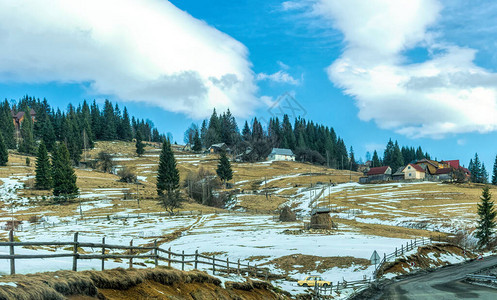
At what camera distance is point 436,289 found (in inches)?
1137

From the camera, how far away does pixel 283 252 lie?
42.5m

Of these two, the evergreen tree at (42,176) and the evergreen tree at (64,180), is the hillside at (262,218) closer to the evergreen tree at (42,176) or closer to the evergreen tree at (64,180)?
the evergreen tree at (42,176)

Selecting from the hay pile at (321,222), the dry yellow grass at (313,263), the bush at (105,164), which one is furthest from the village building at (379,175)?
the dry yellow grass at (313,263)

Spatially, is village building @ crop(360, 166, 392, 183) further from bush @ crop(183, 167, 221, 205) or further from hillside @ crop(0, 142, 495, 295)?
bush @ crop(183, 167, 221, 205)

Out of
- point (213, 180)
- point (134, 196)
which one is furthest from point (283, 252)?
point (213, 180)

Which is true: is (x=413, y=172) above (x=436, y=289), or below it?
above

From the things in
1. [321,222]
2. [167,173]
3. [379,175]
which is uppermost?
[167,173]

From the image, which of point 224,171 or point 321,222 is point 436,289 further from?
Answer: point 224,171

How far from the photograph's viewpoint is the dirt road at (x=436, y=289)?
26250 millimetres

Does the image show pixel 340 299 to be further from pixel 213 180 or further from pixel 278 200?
pixel 213 180

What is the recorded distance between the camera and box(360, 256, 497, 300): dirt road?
26.2 meters

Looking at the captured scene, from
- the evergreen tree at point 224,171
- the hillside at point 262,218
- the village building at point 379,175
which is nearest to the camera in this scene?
the hillside at point 262,218

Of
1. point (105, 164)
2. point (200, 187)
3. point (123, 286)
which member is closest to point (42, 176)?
point (105, 164)

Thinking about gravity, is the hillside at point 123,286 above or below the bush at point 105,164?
below
